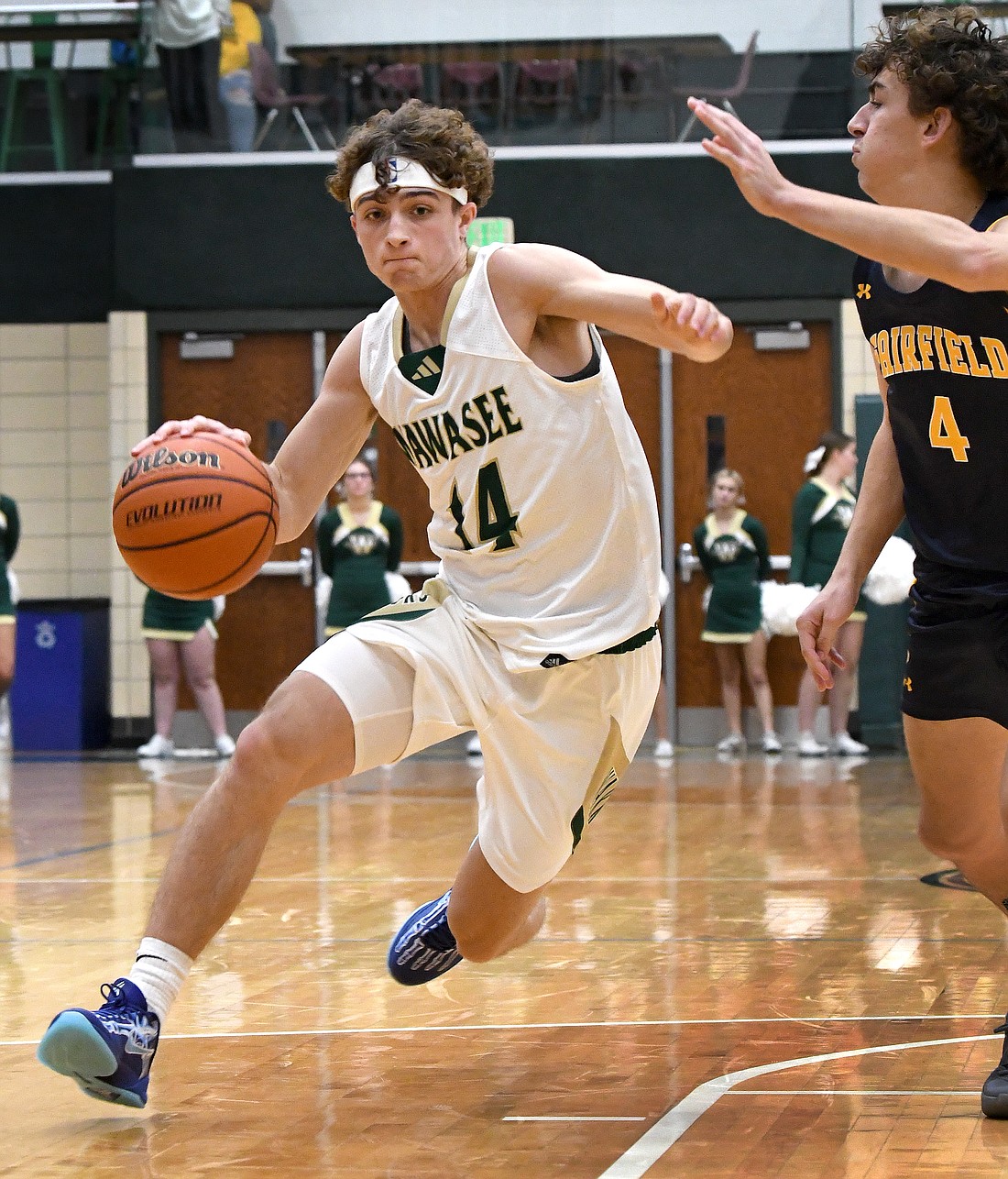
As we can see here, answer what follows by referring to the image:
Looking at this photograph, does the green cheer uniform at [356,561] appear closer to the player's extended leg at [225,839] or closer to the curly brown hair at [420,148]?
the curly brown hair at [420,148]

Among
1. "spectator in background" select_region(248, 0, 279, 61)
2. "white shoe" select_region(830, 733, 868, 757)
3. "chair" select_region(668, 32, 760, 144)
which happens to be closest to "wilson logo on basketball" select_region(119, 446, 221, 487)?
"white shoe" select_region(830, 733, 868, 757)

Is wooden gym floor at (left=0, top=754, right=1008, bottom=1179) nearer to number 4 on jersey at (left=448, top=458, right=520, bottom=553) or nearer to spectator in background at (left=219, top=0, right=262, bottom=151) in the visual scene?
number 4 on jersey at (left=448, top=458, right=520, bottom=553)

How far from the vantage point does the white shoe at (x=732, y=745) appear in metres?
11.2

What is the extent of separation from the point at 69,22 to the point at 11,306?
213 centimetres

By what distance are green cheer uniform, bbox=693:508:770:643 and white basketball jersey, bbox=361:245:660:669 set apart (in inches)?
302

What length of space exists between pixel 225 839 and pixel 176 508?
0.62 meters

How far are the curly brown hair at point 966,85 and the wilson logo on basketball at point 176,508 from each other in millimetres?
1423

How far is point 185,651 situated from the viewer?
427 inches

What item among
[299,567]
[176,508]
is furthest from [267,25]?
[176,508]

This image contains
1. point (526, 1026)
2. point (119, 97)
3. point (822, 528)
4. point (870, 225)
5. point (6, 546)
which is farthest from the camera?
point (119, 97)

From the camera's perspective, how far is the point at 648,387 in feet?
39.1

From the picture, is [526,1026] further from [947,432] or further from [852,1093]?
[947,432]

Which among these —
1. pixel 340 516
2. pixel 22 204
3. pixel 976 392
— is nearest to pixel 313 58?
→ pixel 22 204

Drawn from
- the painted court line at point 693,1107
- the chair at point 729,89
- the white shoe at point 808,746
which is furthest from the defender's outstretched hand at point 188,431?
the chair at point 729,89
